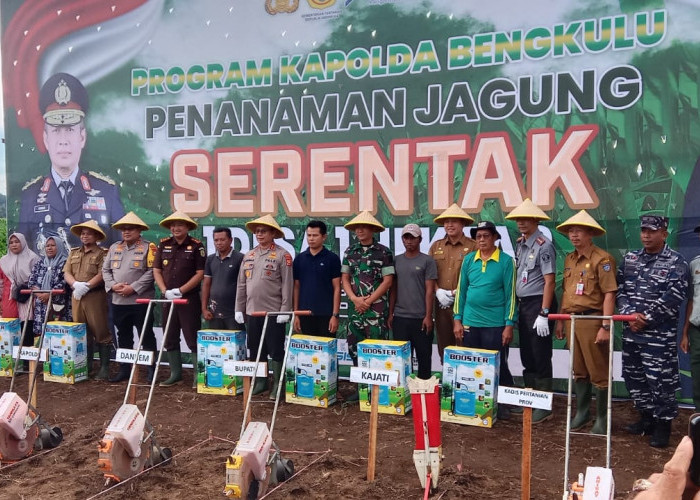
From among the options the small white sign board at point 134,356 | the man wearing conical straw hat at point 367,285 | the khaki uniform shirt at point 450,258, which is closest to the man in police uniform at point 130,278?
the small white sign board at point 134,356

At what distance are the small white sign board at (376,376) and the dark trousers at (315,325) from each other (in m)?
1.96

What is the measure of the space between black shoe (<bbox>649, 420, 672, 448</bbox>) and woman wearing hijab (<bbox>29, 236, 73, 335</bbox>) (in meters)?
5.54

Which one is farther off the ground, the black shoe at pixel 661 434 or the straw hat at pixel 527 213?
the straw hat at pixel 527 213

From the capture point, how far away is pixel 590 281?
4770mm

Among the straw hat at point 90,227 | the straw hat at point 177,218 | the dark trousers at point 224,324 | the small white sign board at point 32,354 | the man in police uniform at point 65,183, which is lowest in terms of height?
the small white sign board at point 32,354

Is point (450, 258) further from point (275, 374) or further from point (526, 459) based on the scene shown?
point (526, 459)

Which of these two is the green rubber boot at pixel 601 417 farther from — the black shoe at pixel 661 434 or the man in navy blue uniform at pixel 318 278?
the man in navy blue uniform at pixel 318 278

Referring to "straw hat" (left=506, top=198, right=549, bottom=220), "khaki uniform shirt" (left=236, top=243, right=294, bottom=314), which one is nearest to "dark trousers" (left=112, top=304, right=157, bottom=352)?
"khaki uniform shirt" (left=236, top=243, right=294, bottom=314)

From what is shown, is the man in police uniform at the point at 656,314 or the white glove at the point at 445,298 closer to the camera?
the man in police uniform at the point at 656,314

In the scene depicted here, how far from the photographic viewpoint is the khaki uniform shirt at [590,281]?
4715mm

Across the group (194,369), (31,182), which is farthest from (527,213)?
(31,182)

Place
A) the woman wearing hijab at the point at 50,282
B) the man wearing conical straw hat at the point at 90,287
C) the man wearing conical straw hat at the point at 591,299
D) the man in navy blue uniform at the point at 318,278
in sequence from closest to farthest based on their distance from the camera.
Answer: the man wearing conical straw hat at the point at 591,299 < the man in navy blue uniform at the point at 318,278 < the man wearing conical straw hat at the point at 90,287 < the woman wearing hijab at the point at 50,282

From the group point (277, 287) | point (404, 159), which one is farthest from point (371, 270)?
point (404, 159)

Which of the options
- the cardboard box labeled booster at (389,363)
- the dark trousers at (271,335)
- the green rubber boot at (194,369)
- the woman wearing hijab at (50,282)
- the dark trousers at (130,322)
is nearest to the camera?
the cardboard box labeled booster at (389,363)
